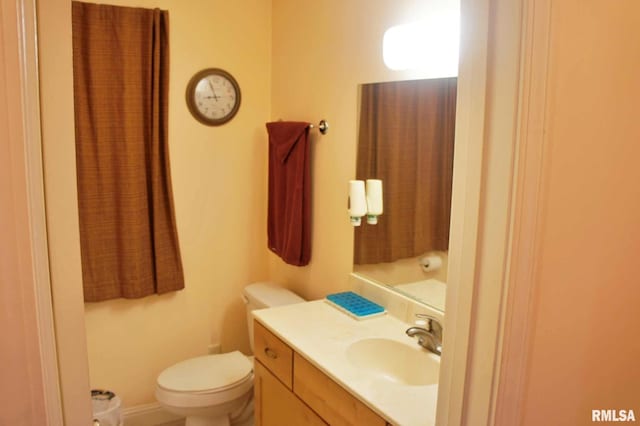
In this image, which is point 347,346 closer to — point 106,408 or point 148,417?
point 106,408

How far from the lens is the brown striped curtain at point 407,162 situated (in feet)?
5.68

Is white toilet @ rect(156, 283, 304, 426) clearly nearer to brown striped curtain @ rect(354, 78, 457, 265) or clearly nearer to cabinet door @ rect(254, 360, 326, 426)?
cabinet door @ rect(254, 360, 326, 426)

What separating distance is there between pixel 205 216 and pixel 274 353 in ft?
3.54

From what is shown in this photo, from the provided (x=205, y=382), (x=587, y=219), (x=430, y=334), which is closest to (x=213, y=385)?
(x=205, y=382)

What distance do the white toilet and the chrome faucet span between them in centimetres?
85

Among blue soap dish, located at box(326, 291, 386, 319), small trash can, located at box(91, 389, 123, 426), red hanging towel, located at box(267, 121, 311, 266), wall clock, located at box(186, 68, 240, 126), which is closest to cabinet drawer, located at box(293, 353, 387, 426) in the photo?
blue soap dish, located at box(326, 291, 386, 319)

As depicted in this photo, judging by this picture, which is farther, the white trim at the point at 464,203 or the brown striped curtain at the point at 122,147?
the brown striped curtain at the point at 122,147

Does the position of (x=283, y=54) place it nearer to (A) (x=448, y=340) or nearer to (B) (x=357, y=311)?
(B) (x=357, y=311)

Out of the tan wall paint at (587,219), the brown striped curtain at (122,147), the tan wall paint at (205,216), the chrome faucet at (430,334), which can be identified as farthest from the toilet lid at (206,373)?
the tan wall paint at (587,219)

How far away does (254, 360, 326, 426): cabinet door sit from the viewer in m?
1.64

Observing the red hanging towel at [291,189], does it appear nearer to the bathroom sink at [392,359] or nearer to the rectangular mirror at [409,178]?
the rectangular mirror at [409,178]

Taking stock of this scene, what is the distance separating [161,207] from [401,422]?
1.72 metres

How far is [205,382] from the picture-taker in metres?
2.21

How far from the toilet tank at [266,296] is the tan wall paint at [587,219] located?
1.54 m
